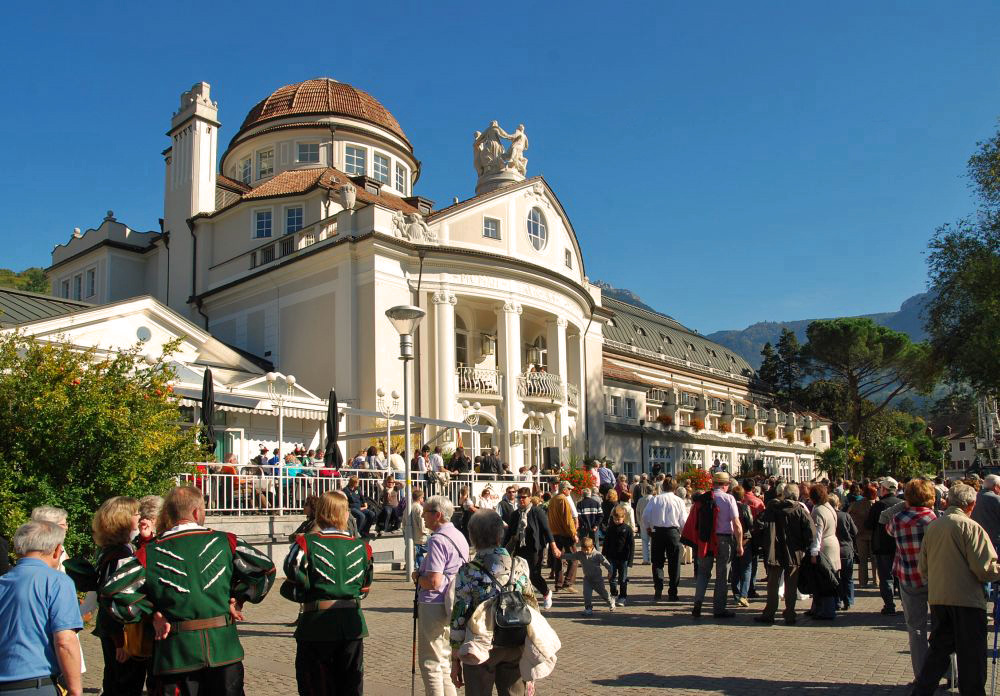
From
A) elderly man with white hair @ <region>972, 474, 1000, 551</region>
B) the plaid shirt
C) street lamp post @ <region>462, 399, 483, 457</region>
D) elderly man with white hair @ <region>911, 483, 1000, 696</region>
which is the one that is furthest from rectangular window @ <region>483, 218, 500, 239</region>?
elderly man with white hair @ <region>911, 483, 1000, 696</region>

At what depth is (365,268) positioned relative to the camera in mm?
30766

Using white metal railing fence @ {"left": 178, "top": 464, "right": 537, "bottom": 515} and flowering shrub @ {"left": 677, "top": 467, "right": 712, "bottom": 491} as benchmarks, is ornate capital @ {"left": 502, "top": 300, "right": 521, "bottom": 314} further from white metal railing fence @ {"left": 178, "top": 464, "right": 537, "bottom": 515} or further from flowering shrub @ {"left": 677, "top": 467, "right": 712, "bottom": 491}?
white metal railing fence @ {"left": 178, "top": 464, "right": 537, "bottom": 515}

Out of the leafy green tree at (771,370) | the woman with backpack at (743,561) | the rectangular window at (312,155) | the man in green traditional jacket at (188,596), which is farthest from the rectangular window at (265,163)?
the leafy green tree at (771,370)

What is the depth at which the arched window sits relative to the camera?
35.4m

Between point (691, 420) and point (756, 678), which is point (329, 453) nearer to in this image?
point (756, 678)

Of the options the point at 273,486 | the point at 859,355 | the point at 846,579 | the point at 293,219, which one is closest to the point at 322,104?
the point at 293,219

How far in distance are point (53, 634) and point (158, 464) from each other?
8.73m

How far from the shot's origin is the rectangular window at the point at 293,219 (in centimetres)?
3559

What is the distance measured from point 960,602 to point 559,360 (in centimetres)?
2862

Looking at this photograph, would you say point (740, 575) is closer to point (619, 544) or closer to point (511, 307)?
point (619, 544)

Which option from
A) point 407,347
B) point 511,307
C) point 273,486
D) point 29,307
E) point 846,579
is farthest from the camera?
point 511,307

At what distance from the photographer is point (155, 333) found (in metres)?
28.2

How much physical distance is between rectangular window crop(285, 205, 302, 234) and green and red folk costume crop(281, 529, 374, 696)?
31134 millimetres

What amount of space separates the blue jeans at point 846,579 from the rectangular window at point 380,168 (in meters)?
32.9
